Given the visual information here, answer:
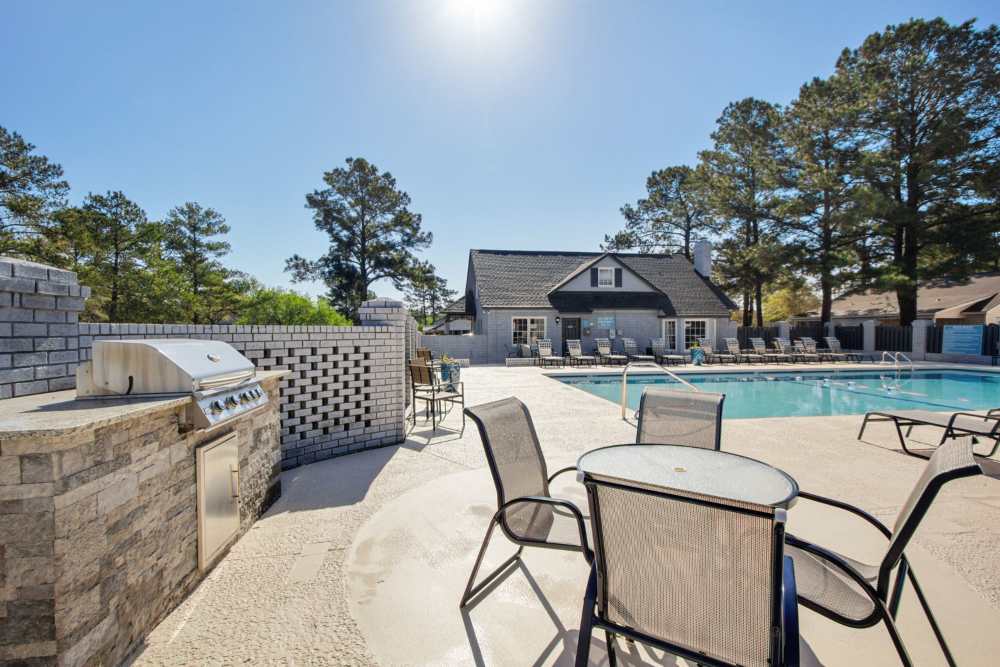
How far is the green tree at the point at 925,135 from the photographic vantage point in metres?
18.1

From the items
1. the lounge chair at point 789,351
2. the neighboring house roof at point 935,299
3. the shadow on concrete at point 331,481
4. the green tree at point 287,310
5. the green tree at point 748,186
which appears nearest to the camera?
the shadow on concrete at point 331,481

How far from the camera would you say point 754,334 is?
2372cm

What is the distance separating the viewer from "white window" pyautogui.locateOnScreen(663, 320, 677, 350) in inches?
854

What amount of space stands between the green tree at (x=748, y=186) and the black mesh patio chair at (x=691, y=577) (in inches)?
1057

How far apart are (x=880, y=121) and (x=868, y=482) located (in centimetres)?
2447

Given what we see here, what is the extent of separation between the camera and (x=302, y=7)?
7770 millimetres

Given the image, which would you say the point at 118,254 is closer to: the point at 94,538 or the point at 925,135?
the point at 94,538

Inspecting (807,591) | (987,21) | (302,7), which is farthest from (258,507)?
(987,21)

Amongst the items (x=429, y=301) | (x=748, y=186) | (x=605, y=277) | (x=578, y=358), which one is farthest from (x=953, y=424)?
(x=429, y=301)

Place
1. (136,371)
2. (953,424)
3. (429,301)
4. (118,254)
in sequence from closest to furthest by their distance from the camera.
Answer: (136,371) < (953,424) < (118,254) < (429,301)

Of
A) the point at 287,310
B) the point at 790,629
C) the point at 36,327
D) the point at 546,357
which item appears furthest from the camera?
the point at 546,357

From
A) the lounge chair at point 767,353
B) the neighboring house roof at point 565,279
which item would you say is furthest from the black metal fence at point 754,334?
the lounge chair at point 767,353

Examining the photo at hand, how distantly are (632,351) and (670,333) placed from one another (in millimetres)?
2824

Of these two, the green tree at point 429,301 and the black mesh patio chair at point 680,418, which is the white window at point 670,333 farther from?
the green tree at point 429,301
